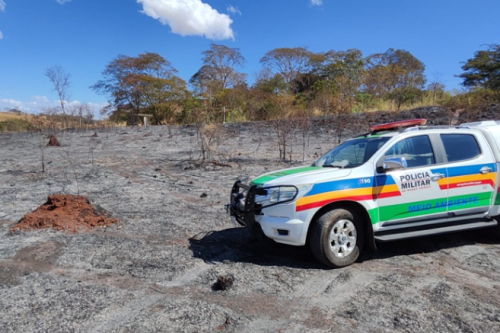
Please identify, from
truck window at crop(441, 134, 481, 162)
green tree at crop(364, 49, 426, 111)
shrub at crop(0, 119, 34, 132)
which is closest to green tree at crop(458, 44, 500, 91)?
green tree at crop(364, 49, 426, 111)

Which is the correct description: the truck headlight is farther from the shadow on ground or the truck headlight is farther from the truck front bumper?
the shadow on ground

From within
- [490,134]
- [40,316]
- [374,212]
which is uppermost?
[490,134]

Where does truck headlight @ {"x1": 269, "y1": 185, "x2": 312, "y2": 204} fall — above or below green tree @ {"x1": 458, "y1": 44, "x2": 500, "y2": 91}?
below

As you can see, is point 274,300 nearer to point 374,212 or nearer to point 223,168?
point 374,212

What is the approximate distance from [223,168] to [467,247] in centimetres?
879

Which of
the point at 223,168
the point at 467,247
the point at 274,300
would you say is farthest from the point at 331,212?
the point at 223,168

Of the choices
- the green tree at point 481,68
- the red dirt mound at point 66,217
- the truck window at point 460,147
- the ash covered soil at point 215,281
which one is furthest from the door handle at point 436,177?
the green tree at point 481,68

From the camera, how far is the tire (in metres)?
4.25

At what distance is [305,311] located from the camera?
3.40 metres

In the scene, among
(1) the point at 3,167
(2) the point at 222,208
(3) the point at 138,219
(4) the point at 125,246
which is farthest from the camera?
(1) the point at 3,167

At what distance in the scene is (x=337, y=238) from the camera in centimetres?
436

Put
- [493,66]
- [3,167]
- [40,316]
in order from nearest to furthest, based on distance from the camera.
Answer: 1. [40,316]
2. [3,167]
3. [493,66]

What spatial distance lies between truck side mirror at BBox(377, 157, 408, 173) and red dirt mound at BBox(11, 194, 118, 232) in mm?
4643

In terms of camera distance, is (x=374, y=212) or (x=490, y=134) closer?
(x=374, y=212)
